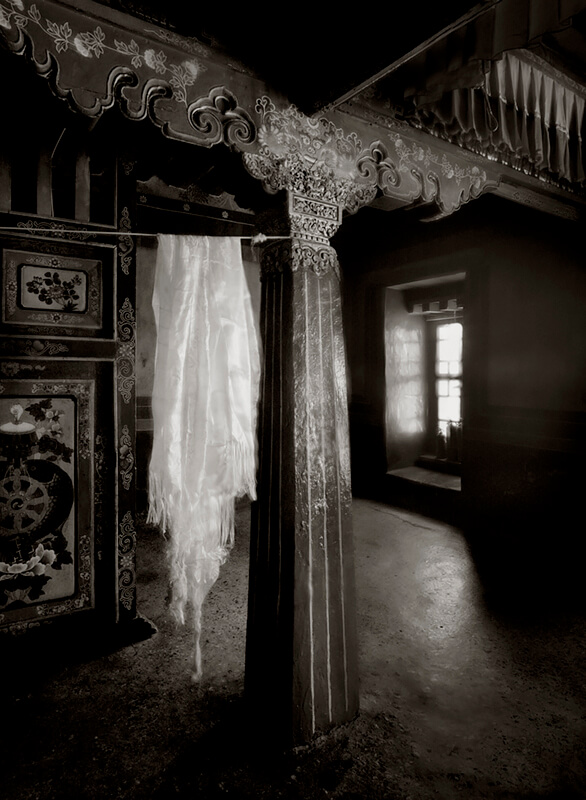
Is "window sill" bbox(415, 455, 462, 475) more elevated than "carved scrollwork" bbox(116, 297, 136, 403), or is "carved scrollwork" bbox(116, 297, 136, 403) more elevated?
"carved scrollwork" bbox(116, 297, 136, 403)

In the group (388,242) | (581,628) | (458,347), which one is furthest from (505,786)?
(388,242)

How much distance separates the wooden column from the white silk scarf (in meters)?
0.91

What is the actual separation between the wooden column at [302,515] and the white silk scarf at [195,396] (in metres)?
0.91

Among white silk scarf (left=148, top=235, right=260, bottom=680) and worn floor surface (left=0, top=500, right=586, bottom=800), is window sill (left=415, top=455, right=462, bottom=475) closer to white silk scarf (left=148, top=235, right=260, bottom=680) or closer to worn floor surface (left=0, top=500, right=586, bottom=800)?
worn floor surface (left=0, top=500, right=586, bottom=800)

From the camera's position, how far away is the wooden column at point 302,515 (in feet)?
6.89

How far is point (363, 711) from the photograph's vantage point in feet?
8.00

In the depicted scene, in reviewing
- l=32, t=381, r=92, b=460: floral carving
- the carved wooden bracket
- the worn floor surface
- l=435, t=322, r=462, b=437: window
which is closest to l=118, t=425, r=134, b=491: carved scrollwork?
l=32, t=381, r=92, b=460: floral carving

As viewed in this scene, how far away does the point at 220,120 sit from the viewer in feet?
6.12

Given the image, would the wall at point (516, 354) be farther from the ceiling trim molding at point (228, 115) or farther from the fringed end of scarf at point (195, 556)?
the fringed end of scarf at point (195, 556)

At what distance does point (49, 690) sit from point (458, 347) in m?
5.36

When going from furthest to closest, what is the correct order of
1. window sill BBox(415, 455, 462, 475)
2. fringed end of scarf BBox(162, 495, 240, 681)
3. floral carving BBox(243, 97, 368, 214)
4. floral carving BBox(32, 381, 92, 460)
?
1. window sill BBox(415, 455, 462, 475)
2. fringed end of scarf BBox(162, 495, 240, 681)
3. floral carving BBox(32, 381, 92, 460)
4. floral carving BBox(243, 97, 368, 214)

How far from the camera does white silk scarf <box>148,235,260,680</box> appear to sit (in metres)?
3.18

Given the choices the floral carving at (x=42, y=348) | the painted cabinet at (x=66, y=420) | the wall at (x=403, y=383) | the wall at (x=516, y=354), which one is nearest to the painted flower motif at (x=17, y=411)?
the painted cabinet at (x=66, y=420)

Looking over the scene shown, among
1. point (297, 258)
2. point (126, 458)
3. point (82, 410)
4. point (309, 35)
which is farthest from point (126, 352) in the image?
point (309, 35)
